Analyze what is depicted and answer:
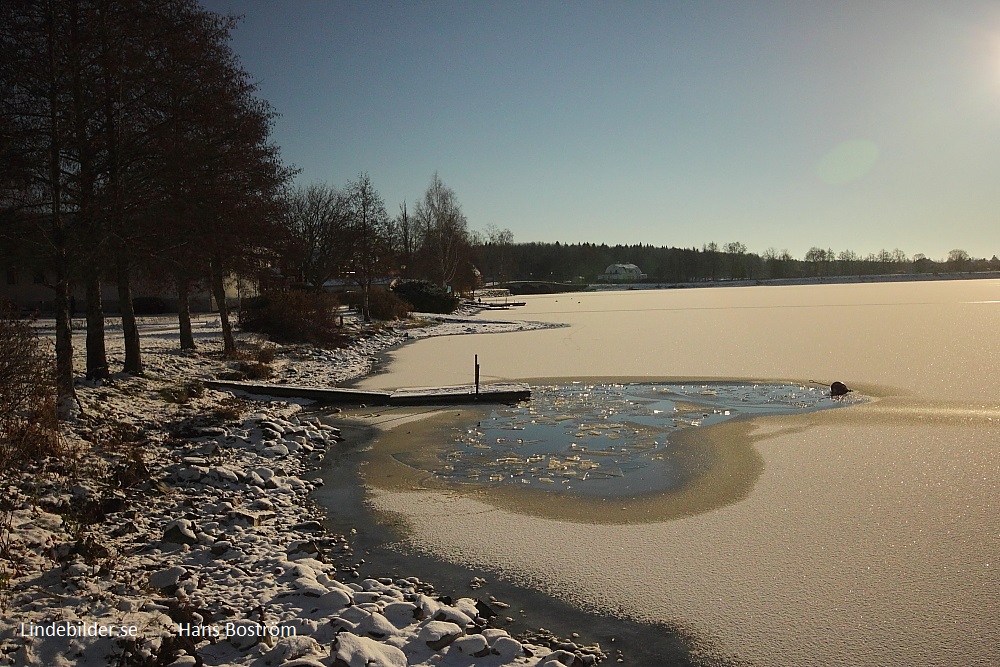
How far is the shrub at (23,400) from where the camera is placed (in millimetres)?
7219

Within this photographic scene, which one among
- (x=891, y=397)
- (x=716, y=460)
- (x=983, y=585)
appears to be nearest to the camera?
(x=983, y=585)

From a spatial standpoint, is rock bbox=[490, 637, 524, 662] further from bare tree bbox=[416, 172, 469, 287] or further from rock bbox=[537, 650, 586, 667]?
bare tree bbox=[416, 172, 469, 287]

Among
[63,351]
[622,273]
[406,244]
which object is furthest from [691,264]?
[63,351]

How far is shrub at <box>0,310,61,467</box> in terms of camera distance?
7.22 m

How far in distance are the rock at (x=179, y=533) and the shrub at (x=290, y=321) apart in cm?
1817

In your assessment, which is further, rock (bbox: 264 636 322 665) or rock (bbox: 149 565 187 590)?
rock (bbox: 149 565 187 590)

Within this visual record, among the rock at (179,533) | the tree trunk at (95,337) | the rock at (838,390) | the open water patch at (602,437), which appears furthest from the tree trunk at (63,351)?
the rock at (838,390)

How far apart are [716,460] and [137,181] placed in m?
10.4

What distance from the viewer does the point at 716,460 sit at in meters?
9.25

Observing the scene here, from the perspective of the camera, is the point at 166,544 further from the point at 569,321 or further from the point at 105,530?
the point at 569,321

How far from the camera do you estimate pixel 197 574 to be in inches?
214

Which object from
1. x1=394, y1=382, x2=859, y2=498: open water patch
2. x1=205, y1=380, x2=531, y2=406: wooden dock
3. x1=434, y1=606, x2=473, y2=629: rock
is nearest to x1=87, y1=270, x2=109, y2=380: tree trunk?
x1=205, y1=380, x2=531, y2=406: wooden dock

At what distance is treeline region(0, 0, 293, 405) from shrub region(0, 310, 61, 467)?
4.13 feet

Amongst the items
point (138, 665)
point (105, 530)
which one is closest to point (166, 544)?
point (105, 530)
